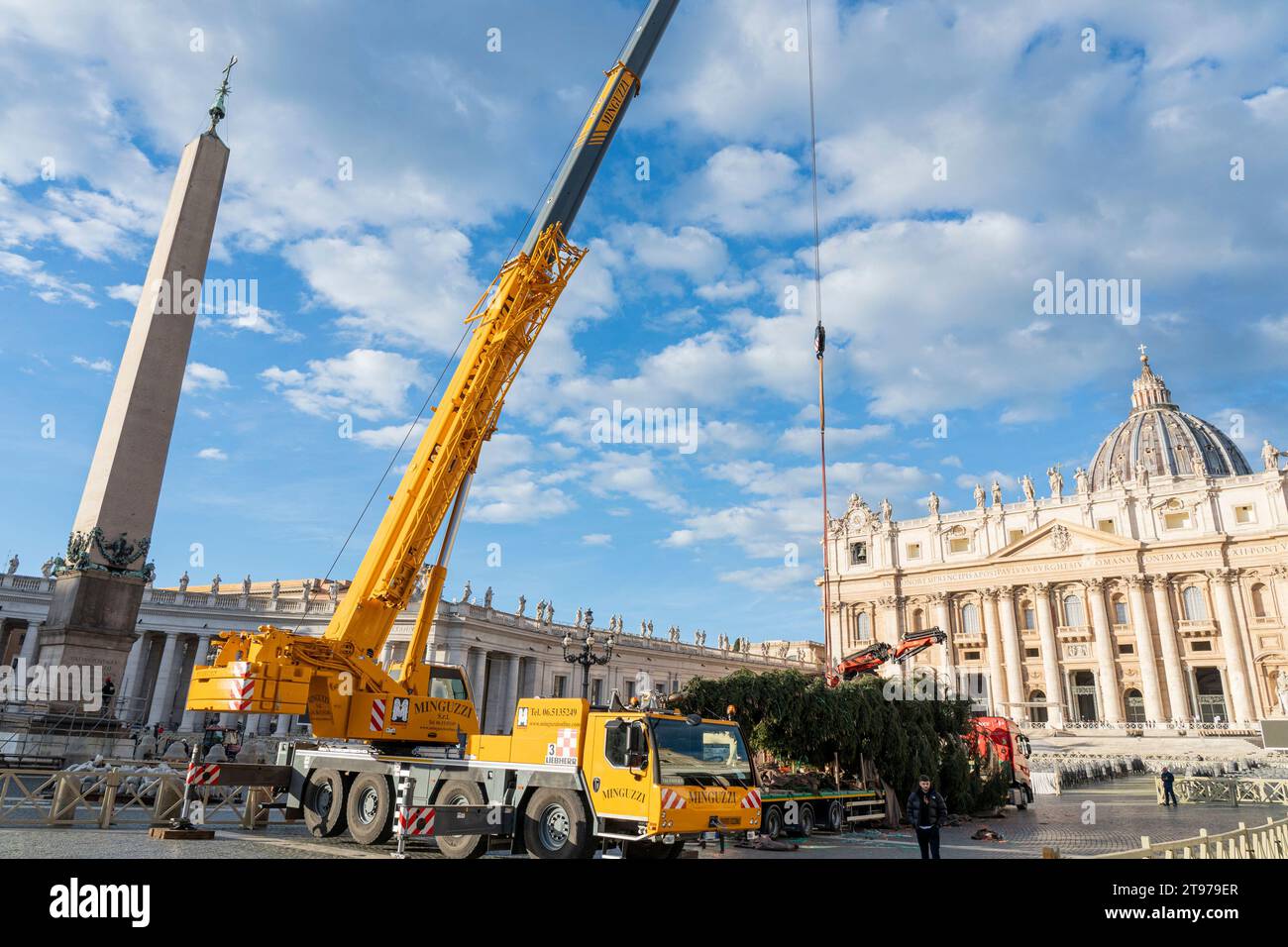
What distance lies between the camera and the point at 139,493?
57.2 feet

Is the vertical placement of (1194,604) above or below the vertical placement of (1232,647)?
above

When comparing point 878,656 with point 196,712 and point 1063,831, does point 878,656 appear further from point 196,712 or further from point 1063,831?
point 196,712

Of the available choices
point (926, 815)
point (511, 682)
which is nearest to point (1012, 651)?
point (511, 682)

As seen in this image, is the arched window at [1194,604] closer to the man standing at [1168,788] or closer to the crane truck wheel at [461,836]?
the man standing at [1168,788]

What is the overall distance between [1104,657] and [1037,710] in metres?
8.26

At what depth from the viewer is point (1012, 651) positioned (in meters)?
77.8

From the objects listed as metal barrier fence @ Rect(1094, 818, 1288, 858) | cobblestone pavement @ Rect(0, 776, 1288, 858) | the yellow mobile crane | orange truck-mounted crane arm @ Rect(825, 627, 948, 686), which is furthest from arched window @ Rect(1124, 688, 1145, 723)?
the yellow mobile crane

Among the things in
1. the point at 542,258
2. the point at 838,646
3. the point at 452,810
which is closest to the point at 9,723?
the point at 452,810

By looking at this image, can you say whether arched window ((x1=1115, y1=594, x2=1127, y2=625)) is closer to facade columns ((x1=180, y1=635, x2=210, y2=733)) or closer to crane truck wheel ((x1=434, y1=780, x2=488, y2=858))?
facade columns ((x1=180, y1=635, x2=210, y2=733))

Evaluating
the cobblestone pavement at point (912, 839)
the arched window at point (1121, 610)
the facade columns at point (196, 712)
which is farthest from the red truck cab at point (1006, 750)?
the arched window at point (1121, 610)

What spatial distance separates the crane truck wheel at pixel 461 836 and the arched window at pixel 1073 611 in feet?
254

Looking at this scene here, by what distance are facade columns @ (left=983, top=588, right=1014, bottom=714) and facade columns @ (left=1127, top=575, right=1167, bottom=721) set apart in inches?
461

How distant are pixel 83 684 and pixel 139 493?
13.4 ft

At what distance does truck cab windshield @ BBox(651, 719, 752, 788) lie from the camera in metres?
11.8
